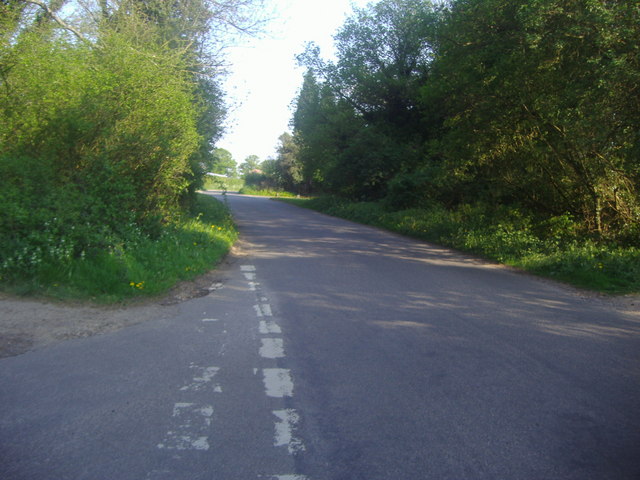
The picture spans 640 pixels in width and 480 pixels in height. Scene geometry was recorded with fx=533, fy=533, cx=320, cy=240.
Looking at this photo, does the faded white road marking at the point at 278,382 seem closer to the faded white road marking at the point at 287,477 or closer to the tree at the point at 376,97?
the faded white road marking at the point at 287,477

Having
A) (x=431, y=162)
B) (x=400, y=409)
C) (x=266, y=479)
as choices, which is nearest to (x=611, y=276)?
(x=400, y=409)

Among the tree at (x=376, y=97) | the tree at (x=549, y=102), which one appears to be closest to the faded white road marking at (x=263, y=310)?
the tree at (x=549, y=102)

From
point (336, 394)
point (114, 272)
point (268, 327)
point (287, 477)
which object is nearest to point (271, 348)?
point (268, 327)

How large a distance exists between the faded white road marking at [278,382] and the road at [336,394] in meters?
0.02

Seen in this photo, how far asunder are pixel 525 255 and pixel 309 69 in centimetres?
2796

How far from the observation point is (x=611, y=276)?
10.2 m

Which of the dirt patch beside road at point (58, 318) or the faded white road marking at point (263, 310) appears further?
the faded white road marking at point (263, 310)

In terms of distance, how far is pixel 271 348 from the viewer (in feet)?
19.4

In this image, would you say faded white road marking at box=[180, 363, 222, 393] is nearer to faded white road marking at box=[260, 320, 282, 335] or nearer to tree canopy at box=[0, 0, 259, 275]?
faded white road marking at box=[260, 320, 282, 335]

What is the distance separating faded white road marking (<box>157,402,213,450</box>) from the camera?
371 centimetres

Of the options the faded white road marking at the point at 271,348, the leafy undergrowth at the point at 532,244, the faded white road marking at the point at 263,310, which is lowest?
the faded white road marking at the point at 263,310

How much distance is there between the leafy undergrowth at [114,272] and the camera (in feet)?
25.6

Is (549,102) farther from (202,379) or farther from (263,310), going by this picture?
(202,379)

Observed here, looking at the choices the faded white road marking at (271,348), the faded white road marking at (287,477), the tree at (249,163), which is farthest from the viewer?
the tree at (249,163)
